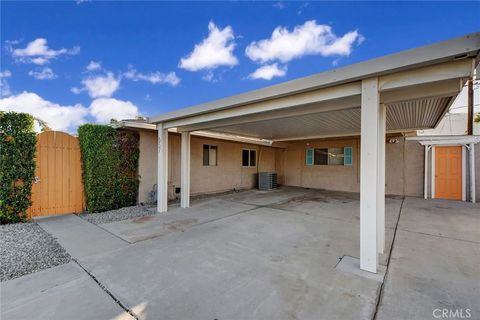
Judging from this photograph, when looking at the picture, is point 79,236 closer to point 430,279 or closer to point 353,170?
point 430,279

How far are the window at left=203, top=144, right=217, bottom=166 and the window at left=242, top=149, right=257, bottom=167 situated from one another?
2.03 m

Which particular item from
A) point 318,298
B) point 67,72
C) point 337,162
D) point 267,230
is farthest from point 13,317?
point 337,162

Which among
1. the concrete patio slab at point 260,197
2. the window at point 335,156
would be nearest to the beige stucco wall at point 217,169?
the concrete patio slab at point 260,197

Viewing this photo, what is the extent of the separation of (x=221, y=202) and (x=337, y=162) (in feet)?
22.6

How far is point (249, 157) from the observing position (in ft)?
38.5

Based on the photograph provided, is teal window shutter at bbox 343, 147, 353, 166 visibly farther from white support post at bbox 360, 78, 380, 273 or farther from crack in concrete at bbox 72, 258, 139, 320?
crack in concrete at bbox 72, 258, 139, 320

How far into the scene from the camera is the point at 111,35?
7.15 meters

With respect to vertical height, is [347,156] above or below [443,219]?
above

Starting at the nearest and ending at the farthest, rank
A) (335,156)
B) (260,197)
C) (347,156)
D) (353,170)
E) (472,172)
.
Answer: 1. (472,172)
2. (260,197)
3. (353,170)
4. (347,156)
5. (335,156)

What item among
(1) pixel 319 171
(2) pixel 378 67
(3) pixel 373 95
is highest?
(2) pixel 378 67

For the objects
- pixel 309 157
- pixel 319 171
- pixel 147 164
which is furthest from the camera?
Result: pixel 309 157

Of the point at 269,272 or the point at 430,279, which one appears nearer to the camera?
the point at 430,279

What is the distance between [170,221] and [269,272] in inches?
124

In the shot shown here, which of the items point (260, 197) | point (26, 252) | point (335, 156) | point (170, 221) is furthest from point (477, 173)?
point (26, 252)
